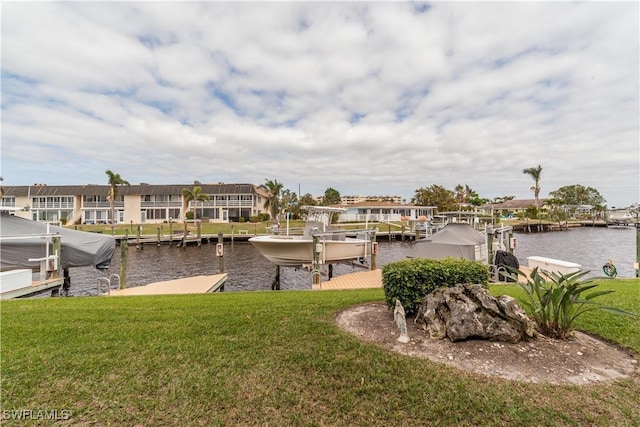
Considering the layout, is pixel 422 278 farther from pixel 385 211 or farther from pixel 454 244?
pixel 385 211

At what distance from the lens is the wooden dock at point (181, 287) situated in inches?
420

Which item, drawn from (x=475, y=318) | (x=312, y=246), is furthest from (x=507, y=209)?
(x=475, y=318)

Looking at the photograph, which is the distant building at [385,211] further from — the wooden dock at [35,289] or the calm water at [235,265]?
the wooden dock at [35,289]

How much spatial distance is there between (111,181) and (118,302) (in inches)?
1659

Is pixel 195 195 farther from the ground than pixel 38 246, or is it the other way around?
pixel 195 195

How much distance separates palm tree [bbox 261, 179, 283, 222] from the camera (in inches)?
2091

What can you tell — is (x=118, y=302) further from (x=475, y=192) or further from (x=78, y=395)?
(x=475, y=192)

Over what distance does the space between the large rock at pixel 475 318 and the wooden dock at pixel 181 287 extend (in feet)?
28.3

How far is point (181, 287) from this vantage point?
11570 mm

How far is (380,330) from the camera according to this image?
194 inches

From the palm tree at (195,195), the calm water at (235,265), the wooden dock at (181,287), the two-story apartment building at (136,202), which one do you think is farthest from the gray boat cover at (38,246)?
the two-story apartment building at (136,202)

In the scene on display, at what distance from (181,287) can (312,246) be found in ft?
18.5

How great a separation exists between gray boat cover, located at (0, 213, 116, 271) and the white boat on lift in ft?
19.0

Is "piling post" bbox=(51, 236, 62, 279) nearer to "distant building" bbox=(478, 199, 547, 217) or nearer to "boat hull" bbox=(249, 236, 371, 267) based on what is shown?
"boat hull" bbox=(249, 236, 371, 267)
